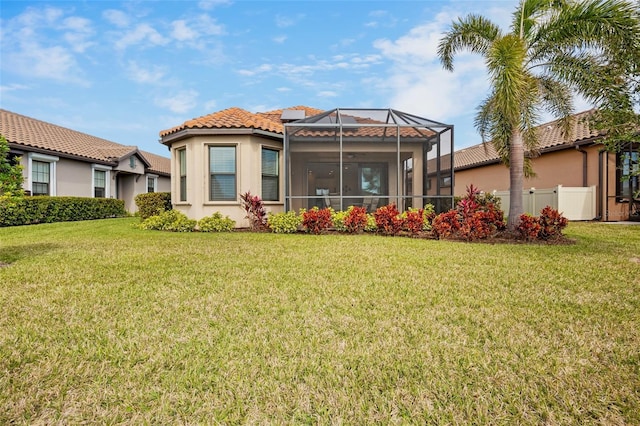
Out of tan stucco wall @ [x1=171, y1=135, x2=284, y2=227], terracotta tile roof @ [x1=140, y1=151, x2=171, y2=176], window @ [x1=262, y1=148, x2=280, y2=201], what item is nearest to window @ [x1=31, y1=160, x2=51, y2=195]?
tan stucco wall @ [x1=171, y1=135, x2=284, y2=227]

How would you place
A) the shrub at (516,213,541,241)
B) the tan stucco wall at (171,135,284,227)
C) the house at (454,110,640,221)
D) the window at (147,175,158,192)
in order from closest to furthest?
the shrub at (516,213,541,241)
the tan stucco wall at (171,135,284,227)
the house at (454,110,640,221)
the window at (147,175,158,192)

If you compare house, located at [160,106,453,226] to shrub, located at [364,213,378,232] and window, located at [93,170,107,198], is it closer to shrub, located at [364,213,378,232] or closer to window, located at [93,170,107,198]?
shrub, located at [364,213,378,232]

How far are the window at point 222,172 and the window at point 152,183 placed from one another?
1515 cm

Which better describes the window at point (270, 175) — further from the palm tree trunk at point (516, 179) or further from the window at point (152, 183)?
Result: the window at point (152, 183)

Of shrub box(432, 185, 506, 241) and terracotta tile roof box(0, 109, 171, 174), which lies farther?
terracotta tile roof box(0, 109, 171, 174)

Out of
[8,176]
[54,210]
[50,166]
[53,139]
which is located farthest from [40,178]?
[8,176]

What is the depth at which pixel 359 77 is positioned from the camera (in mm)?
12984

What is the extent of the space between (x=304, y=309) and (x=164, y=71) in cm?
1180

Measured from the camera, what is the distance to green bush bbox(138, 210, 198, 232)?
35.1ft

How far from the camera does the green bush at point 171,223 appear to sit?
10.7 meters

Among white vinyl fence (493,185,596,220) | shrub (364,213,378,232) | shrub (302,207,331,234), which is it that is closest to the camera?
shrub (302,207,331,234)

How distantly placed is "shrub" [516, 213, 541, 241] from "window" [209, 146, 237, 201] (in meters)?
8.58

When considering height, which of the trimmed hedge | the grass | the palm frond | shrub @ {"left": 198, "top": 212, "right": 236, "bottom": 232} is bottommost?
the grass

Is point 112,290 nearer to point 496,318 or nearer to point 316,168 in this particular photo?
point 496,318
